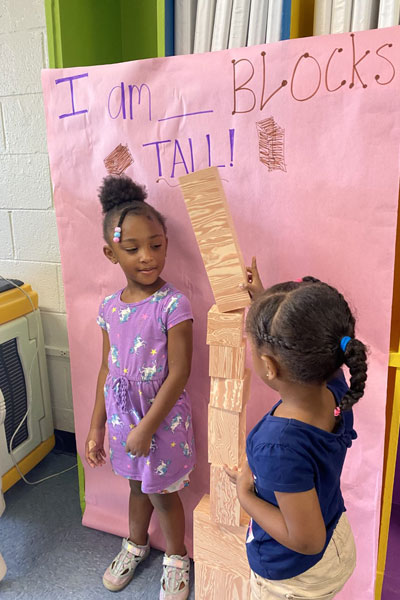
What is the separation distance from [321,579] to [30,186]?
146 cm

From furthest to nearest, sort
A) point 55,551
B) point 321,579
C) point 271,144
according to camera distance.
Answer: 1. point 55,551
2. point 271,144
3. point 321,579

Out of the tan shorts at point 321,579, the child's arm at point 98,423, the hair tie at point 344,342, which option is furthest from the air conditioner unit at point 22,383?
the hair tie at point 344,342

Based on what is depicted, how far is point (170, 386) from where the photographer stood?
114cm

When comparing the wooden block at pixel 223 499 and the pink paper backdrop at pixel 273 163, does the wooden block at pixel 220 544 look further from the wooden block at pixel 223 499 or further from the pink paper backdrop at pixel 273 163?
the pink paper backdrop at pixel 273 163

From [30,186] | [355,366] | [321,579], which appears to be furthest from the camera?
[30,186]

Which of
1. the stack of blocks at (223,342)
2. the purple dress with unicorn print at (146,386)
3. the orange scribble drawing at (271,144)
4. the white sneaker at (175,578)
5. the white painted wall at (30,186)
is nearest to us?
the stack of blocks at (223,342)

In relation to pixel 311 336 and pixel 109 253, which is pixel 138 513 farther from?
pixel 311 336

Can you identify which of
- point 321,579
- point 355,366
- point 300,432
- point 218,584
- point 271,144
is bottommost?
point 218,584

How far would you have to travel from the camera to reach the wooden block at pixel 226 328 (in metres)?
0.95

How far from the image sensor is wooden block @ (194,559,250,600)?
1.10 metres

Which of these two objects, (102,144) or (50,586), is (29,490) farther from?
(102,144)

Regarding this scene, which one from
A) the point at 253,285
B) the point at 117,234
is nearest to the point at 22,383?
the point at 117,234

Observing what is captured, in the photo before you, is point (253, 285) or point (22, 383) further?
point (22, 383)

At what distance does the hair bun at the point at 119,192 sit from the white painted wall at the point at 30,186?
1.91 ft
